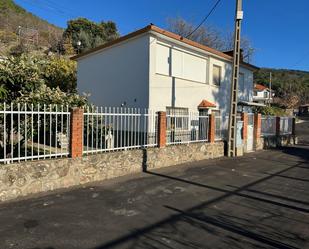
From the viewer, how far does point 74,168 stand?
858 centimetres

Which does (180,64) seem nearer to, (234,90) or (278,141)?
(234,90)

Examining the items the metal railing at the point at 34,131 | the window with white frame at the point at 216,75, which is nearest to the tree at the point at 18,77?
the metal railing at the point at 34,131

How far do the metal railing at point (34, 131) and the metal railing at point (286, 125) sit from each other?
56.3 ft

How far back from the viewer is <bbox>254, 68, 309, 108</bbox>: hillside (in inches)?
2890

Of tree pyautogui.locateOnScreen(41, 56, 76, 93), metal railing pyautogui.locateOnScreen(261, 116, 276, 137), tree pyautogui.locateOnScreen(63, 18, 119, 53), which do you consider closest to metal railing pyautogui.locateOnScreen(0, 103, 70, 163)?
metal railing pyautogui.locateOnScreen(261, 116, 276, 137)

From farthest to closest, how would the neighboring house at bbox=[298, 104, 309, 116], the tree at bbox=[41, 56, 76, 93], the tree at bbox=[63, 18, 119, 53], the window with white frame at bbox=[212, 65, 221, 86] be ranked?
1. the neighboring house at bbox=[298, 104, 309, 116]
2. the tree at bbox=[63, 18, 119, 53]
3. the tree at bbox=[41, 56, 76, 93]
4. the window with white frame at bbox=[212, 65, 221, 86]

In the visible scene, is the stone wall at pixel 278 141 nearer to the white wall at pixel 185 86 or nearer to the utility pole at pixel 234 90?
the white wall at pixel 185 86

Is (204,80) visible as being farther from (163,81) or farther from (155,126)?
(155,126)

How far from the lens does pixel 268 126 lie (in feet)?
68.6

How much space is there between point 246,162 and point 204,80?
24.7 ft

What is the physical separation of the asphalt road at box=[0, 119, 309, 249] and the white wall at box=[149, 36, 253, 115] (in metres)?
7.06

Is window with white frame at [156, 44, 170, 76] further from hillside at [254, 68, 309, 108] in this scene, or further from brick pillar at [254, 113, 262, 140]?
hillside at [254, 68, 309, 108]

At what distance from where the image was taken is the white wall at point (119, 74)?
53.1 feet

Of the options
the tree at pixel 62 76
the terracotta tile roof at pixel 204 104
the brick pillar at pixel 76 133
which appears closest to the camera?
the brick pillar at pixel 76 133
